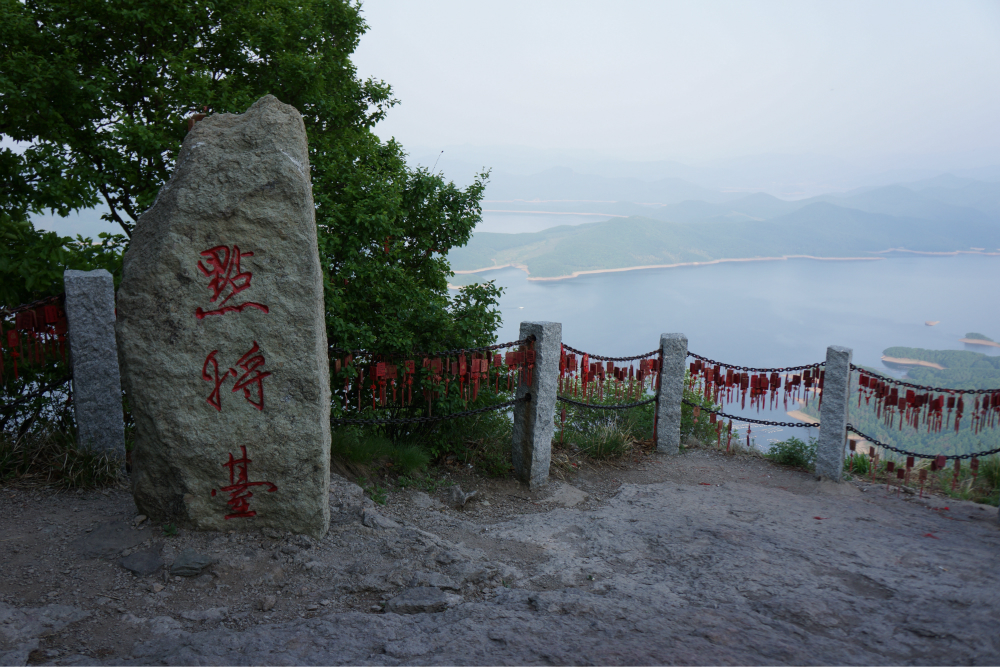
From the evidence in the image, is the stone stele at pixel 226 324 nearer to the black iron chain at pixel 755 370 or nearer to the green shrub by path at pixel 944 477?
the black iron chain at pixel 755 370

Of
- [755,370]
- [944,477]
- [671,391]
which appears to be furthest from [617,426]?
[944,477]

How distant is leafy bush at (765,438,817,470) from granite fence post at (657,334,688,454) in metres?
1.11

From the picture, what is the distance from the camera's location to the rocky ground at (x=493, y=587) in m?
2.91

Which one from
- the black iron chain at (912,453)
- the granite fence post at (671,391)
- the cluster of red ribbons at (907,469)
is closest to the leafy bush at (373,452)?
the granite fence post at (671,391)

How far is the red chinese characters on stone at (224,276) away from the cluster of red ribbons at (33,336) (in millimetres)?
1929

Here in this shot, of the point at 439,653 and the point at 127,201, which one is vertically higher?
the point at 127,201

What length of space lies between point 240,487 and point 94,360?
1.96m

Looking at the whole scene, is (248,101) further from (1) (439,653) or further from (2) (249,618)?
(1) (439,653)

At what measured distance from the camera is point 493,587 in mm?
3684

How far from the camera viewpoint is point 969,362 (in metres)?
23.4

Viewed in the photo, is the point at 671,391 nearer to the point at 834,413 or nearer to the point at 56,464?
the point at 834,413

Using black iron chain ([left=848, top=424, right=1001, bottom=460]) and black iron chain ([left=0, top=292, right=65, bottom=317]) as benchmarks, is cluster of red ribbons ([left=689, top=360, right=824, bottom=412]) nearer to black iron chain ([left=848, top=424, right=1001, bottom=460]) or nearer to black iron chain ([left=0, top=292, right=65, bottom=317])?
black iron chain ([left=848, top=424, right=1001, bottom=460])

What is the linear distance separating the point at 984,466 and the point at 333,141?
7701 millimetres

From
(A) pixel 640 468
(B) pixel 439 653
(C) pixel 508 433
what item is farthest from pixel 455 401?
(B) pixel 439 653
